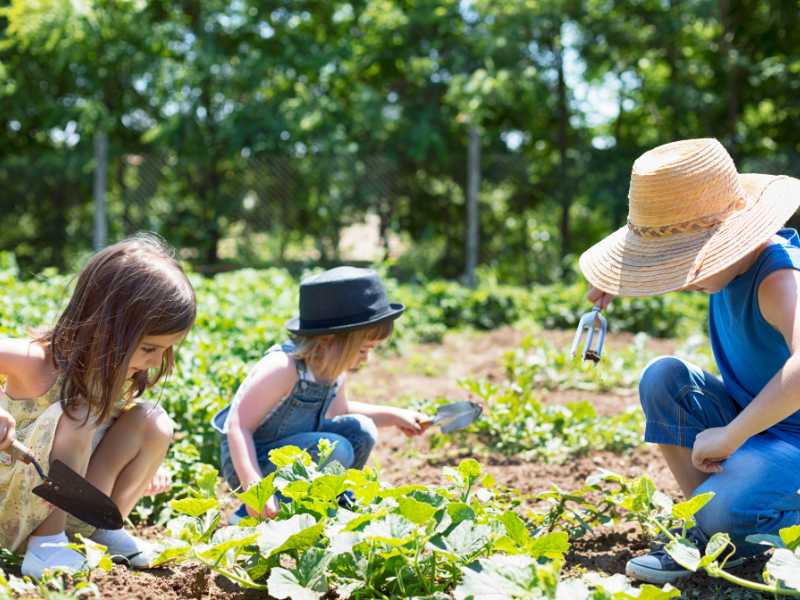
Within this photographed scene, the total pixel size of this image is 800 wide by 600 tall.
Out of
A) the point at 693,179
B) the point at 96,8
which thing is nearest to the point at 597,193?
the point at 96,8

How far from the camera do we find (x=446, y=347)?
7.49 metres

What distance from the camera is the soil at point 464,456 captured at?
225cm

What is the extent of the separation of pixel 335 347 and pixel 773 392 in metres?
1.30

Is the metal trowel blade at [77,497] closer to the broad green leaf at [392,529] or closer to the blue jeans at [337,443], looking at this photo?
the blue jeans at [337,443]

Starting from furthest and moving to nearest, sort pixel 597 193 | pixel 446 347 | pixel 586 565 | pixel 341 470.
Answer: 1. pixel 597 193
2. pixel 446 347
3. pixel 586 565
4. pixel 341 470

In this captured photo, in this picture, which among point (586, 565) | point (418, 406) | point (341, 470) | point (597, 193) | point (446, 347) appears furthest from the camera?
point (597, 193)

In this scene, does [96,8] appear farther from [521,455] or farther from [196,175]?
[521,455]

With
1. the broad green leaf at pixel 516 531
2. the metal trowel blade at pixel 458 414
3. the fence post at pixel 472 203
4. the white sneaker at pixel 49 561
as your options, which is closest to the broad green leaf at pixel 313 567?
the broad green leaf at pixel 516 531

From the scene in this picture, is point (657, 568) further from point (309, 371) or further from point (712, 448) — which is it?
point (309, 371)

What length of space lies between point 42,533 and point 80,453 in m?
0.21

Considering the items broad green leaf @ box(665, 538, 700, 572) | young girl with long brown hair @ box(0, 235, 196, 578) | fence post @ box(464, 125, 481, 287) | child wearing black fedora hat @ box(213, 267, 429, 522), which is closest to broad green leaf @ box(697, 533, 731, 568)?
broad green leaf @ box(665, 538, 700, 572)

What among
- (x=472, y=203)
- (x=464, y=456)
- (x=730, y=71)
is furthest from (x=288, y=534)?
(x=730, y=71)

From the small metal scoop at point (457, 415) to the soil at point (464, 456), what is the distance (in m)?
0.31

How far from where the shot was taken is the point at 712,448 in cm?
230
